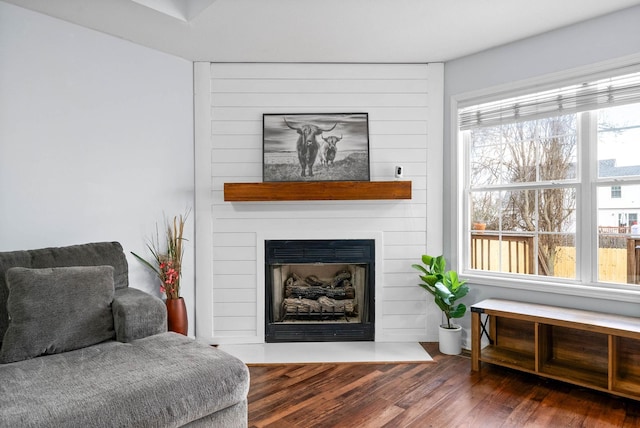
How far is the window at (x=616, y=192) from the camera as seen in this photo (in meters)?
2.63

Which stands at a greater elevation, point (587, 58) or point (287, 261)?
point (587, 58)

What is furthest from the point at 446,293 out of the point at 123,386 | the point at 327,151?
the point at 123,386

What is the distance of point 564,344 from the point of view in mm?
2701

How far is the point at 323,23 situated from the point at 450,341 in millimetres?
2514

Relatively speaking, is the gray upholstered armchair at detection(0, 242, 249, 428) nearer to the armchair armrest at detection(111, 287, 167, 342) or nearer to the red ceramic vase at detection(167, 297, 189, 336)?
the armchair armrest at detection(111, 287, 167, 342)

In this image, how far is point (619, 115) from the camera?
263 cm

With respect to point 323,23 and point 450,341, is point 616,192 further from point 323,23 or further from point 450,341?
point 323,23

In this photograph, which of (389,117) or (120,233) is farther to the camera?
(389,117)

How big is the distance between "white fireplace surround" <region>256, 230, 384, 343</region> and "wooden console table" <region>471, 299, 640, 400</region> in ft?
2.68

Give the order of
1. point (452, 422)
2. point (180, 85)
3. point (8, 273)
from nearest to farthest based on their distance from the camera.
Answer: point (8, 273), point (452, 422), point (180, 85)

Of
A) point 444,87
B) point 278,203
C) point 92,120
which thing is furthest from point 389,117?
point 92,120

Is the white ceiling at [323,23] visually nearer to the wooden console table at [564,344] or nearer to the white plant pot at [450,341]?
the wooden console table at [564,344]

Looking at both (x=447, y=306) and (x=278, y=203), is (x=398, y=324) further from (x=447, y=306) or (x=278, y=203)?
(x=278, y=203)

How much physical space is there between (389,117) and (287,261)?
4.91 ft
